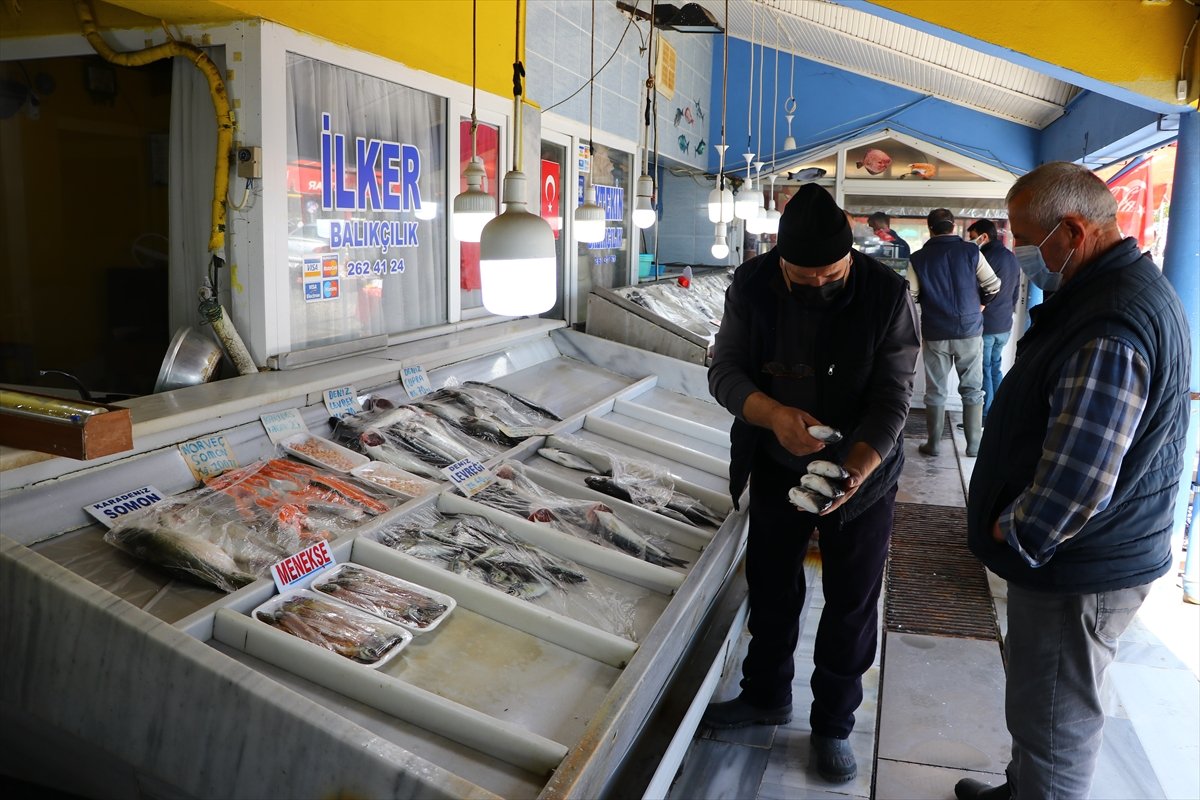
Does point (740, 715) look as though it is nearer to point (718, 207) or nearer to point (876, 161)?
point (718, 207)

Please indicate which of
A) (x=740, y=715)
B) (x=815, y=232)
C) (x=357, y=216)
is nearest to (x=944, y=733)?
(x=740, y=715)

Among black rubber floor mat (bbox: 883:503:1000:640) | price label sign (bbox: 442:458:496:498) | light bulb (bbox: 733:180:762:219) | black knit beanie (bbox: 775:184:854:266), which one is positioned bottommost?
black rubber floor mat (bbox: 883:503:1000:640)

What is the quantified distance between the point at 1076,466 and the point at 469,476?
203 centimetres

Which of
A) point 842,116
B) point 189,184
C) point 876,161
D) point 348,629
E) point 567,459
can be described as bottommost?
point 348,629

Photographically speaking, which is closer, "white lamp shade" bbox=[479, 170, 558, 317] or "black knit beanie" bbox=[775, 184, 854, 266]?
"white lamp shade" bbox=[479, 170, 558, 317]

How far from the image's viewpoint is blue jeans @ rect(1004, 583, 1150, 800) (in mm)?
2338

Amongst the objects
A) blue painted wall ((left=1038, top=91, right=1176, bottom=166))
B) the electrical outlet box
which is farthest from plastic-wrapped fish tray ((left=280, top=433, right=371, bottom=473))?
blue painted wall ((left=1038, top=91, right=1176, bottom=166))

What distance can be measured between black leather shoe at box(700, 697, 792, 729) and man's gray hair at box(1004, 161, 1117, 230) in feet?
6.67

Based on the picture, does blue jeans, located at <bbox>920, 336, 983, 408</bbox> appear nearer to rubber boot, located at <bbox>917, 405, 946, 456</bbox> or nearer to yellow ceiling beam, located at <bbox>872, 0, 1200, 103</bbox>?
rubber boot, located at <bbox>917, 405, 946, 456</bbox>

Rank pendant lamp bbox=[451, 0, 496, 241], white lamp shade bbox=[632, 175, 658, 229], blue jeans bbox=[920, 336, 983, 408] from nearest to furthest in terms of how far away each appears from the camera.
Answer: pendant lamp bbox=[451, 0, 496, 241]
white lamp shade bbox=[632, 175, 658, 229]
blue jeans bbox=[920, 336, 983, 408]

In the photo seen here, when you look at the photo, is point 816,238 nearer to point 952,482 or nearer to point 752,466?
point 752,466

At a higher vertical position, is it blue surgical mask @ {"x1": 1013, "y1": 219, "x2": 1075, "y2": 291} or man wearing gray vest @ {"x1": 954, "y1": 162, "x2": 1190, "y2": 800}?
blue surgical mask @ {"x1": 1013, "y1": 219, "x2": 1075, "y2": 291}

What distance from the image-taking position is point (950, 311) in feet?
23.6

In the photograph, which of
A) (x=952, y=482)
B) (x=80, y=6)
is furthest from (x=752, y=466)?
(x=952, y=482)
